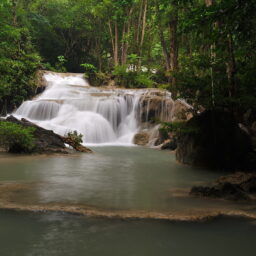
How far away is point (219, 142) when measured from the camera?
28.1 feet

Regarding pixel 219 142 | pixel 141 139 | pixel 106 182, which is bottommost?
pixel 106 182

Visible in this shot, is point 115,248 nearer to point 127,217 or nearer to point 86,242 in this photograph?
point 86,242

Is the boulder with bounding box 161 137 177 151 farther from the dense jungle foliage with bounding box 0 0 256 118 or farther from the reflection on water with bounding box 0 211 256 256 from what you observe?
the reflection on water with bounding box 0 211 256 256

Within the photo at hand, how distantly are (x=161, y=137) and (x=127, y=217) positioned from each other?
13.6 metres

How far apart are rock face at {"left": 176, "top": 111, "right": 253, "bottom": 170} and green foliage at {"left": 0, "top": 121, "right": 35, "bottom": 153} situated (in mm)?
5310

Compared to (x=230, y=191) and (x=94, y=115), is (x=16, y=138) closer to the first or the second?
(x=230, y=191)

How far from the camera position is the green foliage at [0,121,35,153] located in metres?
9.84

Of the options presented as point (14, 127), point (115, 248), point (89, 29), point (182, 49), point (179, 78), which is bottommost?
point (115, 248)

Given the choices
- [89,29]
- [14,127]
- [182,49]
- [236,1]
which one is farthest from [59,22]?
[236,1]

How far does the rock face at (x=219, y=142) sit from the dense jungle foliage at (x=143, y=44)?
1.53ft

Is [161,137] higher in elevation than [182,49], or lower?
lower

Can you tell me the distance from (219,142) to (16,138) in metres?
6.76

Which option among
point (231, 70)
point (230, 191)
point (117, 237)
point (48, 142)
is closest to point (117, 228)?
point (117, 237)

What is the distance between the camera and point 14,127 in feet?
32.2
